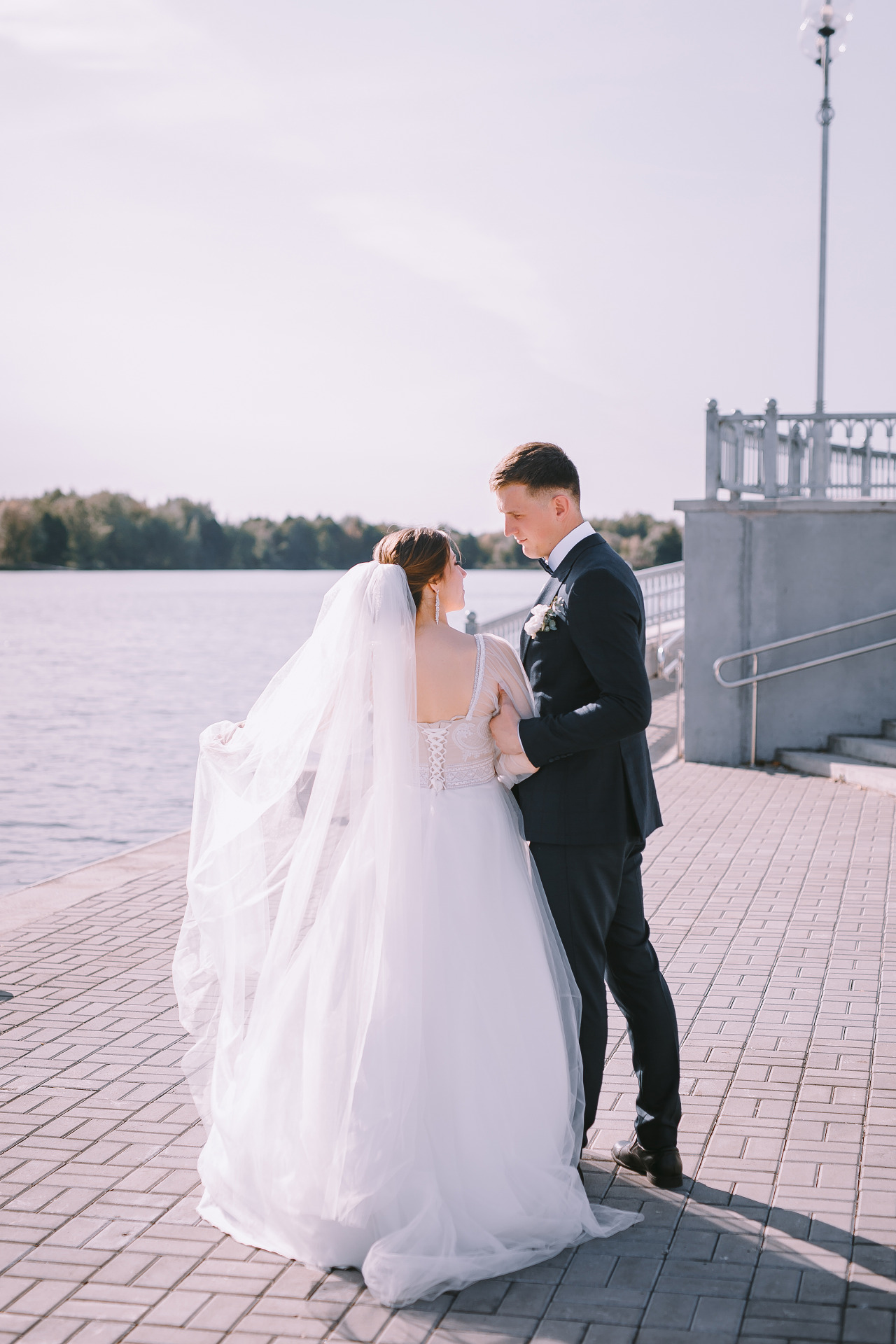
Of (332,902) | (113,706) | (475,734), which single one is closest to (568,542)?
(475,734)

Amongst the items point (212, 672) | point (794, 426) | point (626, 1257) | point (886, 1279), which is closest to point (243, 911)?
point (626, 1257)

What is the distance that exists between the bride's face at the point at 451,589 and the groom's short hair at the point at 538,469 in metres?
0.28

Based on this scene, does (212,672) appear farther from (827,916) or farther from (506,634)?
(827,916)

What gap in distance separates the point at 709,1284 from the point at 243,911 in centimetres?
166

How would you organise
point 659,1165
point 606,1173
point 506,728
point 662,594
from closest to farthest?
point 506,728, point 659,1165, point 606,1173, point 662,594

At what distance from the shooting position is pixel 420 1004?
11.2 feet

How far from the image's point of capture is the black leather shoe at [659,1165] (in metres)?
3.75

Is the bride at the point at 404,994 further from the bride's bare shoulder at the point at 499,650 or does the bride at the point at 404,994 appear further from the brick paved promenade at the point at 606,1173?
the brick paved promenade at the point at 606,1173

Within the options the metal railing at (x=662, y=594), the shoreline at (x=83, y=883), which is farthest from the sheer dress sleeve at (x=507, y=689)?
the metal railing at (x=662, y=594)

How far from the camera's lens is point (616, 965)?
3795mm

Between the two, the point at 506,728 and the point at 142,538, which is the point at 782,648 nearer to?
the point at 506,728

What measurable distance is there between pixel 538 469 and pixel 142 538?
401 feet

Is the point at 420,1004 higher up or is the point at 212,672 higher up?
the point at 420,1004

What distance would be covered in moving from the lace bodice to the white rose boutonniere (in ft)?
0.32
